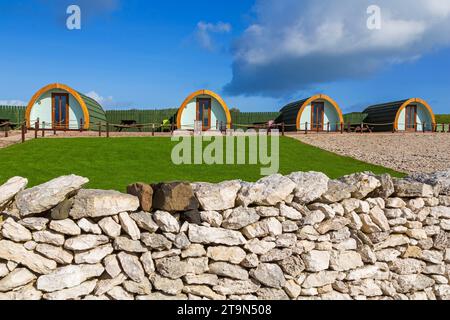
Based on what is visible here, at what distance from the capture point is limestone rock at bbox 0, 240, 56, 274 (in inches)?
160

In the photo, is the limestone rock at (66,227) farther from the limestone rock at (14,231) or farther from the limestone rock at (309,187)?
the limestone rock at (309,187)

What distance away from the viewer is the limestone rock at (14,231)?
4.07 meters

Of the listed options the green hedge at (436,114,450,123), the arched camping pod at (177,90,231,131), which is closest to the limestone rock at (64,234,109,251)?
the arched camping pod at (177,90,231,131)

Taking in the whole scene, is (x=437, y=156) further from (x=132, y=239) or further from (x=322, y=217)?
(x=132, y=239)

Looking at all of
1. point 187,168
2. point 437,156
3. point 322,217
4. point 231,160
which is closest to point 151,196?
point 322,217

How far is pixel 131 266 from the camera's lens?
14.3ft

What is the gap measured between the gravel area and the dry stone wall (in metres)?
8.23

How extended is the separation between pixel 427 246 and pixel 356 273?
4.71 feet

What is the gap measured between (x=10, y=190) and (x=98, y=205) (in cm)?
109

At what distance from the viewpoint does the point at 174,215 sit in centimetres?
457

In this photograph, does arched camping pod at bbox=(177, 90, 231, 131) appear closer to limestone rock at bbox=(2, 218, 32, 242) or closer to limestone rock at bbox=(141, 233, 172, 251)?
limestone rock at bbox=(141, 233, 172, 251)

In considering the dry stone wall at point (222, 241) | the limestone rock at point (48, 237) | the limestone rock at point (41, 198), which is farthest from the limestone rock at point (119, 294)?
the limestone rock at point (41, 198)

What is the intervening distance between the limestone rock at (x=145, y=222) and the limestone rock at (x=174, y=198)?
199 millimetres

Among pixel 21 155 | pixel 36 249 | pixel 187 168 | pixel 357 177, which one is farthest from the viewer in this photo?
pixel 21 155
